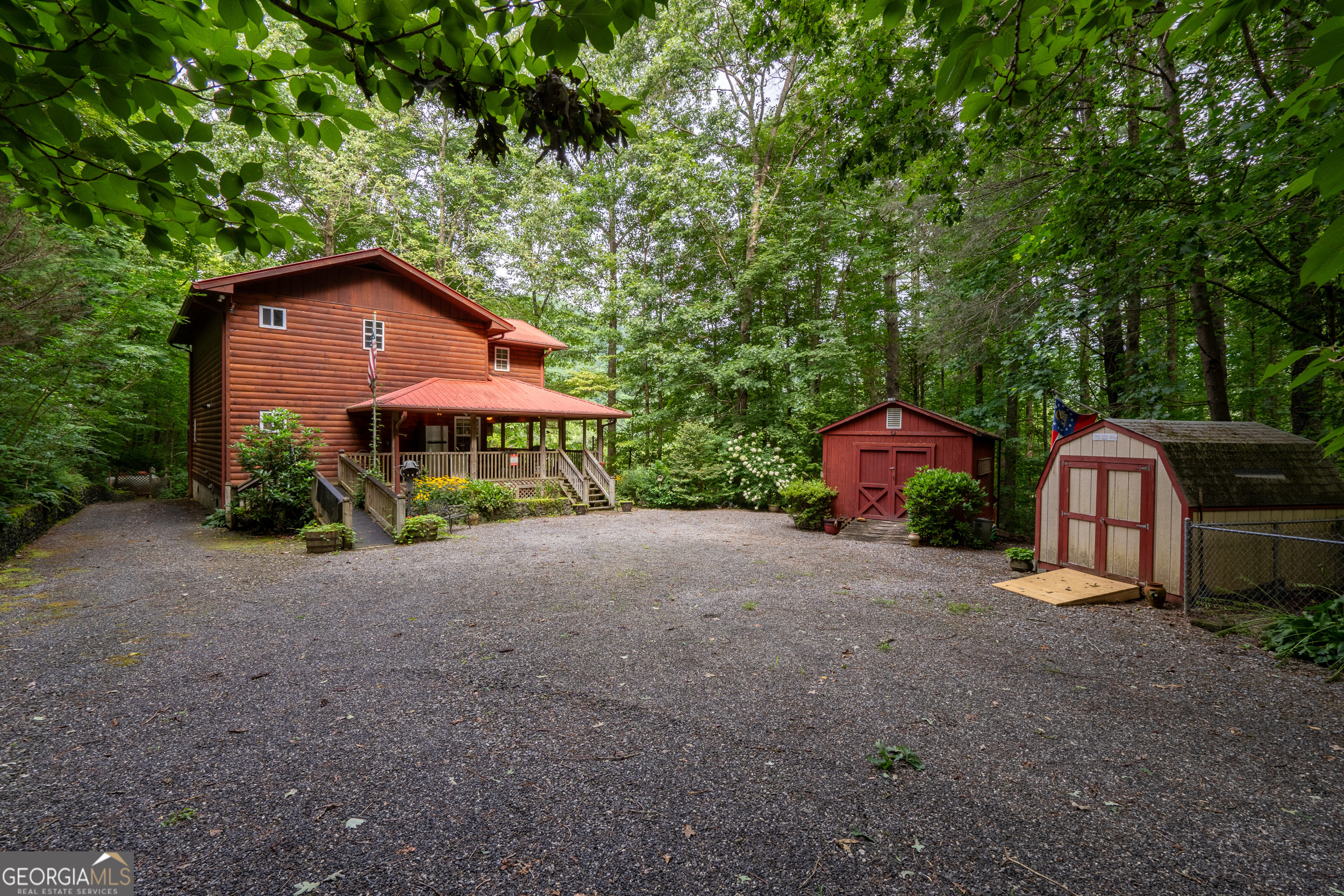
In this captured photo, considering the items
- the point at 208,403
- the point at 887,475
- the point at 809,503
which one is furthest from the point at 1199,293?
the point at 208,403

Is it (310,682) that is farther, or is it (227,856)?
(310,682)

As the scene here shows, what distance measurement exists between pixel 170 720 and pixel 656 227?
19.9 m

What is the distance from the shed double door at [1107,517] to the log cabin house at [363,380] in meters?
11.5

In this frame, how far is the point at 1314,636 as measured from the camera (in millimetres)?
5180

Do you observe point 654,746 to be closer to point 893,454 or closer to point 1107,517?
point 1107,517

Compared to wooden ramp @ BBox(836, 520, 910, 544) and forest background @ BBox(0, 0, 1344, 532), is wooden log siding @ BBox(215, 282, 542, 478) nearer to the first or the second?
forest background @ BBox(0, 0, 1344, 532)

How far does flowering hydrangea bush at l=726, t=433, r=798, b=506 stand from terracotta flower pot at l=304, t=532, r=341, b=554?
11.3 meters

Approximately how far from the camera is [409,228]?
2198 centimetres

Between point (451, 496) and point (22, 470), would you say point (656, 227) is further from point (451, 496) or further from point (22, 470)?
point (22, 470)

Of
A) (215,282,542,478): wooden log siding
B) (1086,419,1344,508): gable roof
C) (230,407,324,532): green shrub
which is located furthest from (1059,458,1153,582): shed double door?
(215,282,542,478): wooden log siding

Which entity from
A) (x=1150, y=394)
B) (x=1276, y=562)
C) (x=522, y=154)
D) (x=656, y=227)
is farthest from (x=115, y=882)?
(x=522, y=154)

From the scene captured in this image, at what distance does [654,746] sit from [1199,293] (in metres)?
10.9

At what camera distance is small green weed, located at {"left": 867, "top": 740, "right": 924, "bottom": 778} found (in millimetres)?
3244

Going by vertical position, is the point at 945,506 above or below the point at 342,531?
above
